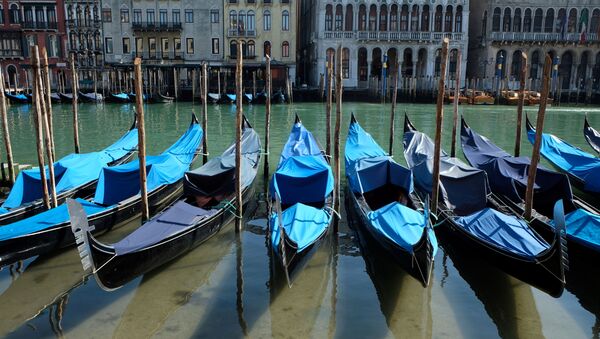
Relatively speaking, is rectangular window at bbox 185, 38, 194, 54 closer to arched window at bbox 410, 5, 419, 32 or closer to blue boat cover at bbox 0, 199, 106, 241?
arched window at bbox 410, 5, 419, 32

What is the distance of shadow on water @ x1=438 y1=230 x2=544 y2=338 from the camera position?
4.61 m

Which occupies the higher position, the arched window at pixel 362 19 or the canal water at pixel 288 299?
the arched window at pixel 362 19

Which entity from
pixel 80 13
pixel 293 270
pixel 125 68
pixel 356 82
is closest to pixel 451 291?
pixel 293 270

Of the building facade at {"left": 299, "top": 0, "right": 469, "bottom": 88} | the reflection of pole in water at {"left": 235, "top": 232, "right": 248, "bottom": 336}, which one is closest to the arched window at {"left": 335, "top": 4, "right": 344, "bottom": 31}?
the building facade at {"left": 299, "top": 0, "right": 469, "bottom": 88}

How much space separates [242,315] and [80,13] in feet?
106

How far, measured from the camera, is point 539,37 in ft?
101

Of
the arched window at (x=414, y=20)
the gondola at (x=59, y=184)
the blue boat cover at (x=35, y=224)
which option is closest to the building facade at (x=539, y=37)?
the arched window at (x=414, y=20)

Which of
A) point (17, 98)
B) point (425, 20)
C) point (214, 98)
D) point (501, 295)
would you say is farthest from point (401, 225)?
point (425, 20)

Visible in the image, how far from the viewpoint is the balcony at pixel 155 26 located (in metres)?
31.3

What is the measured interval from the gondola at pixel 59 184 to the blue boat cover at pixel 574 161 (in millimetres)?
7660

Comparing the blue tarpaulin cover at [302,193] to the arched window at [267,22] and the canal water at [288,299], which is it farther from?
the arched window at [267,22]

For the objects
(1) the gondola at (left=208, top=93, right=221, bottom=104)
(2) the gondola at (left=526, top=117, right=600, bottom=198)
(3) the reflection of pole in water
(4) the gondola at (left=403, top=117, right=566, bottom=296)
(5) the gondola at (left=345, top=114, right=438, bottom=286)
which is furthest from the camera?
(1) the gondola at (left=208, top=93, right=221, bottom=104)

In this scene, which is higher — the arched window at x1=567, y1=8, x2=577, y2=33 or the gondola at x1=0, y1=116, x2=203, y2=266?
the arched window at x1=567, y1=8, x2=577, y2=33

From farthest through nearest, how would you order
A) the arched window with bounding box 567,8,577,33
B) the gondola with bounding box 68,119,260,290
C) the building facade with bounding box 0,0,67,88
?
the building facade with bounding box 0,0,67,88
the arched window with bounding box 567,8,577,33
the gondola with bounding box 68,119,260,290
